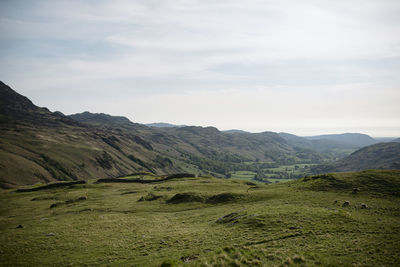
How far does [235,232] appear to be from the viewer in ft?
94.3

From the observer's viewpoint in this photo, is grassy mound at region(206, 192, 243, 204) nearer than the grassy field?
No

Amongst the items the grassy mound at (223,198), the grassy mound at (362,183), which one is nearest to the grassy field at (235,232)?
the grassy mound at (223,198)

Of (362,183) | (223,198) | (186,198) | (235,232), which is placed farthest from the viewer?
(186,198)

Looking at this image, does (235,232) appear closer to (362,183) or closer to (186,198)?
(186,198)

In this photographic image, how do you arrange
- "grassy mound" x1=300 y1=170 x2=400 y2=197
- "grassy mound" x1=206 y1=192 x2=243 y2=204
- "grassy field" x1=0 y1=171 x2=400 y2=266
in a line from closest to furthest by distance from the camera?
1. "grassy field" x1=0 y1=171 x2=400 y2=266
2. "grassy mound" x1=300 y1=170 x2=400 y2=197
3. "grassy mound" x1=206 y1=192 x2=243 y2=204

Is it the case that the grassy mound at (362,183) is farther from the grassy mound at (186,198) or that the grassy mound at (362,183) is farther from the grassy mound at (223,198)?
the grassy mound at (186,198)

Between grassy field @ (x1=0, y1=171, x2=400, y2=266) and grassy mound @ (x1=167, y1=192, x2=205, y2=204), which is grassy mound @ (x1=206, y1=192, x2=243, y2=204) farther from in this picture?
grassy mound @ (x1=167, y1=192, x2=205, y2=204)

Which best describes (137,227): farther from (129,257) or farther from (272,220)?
(272,220)

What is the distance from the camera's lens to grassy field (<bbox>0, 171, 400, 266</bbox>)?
20.5 m

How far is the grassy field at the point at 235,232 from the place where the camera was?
20.5m

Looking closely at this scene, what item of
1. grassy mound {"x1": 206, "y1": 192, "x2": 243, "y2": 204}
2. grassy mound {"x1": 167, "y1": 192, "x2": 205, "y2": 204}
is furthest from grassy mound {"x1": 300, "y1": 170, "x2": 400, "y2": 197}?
grassy mound {"x1": 167, "y1": 192, "x2": 205, "y2": 204}

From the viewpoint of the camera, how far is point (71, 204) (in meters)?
66.3

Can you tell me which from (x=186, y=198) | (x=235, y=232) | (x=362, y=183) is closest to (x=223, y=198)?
(x=186, y=198)

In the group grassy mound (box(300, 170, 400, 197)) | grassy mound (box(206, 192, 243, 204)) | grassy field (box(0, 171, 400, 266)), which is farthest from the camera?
grassy mound (box(206, 192, 243, 204))
